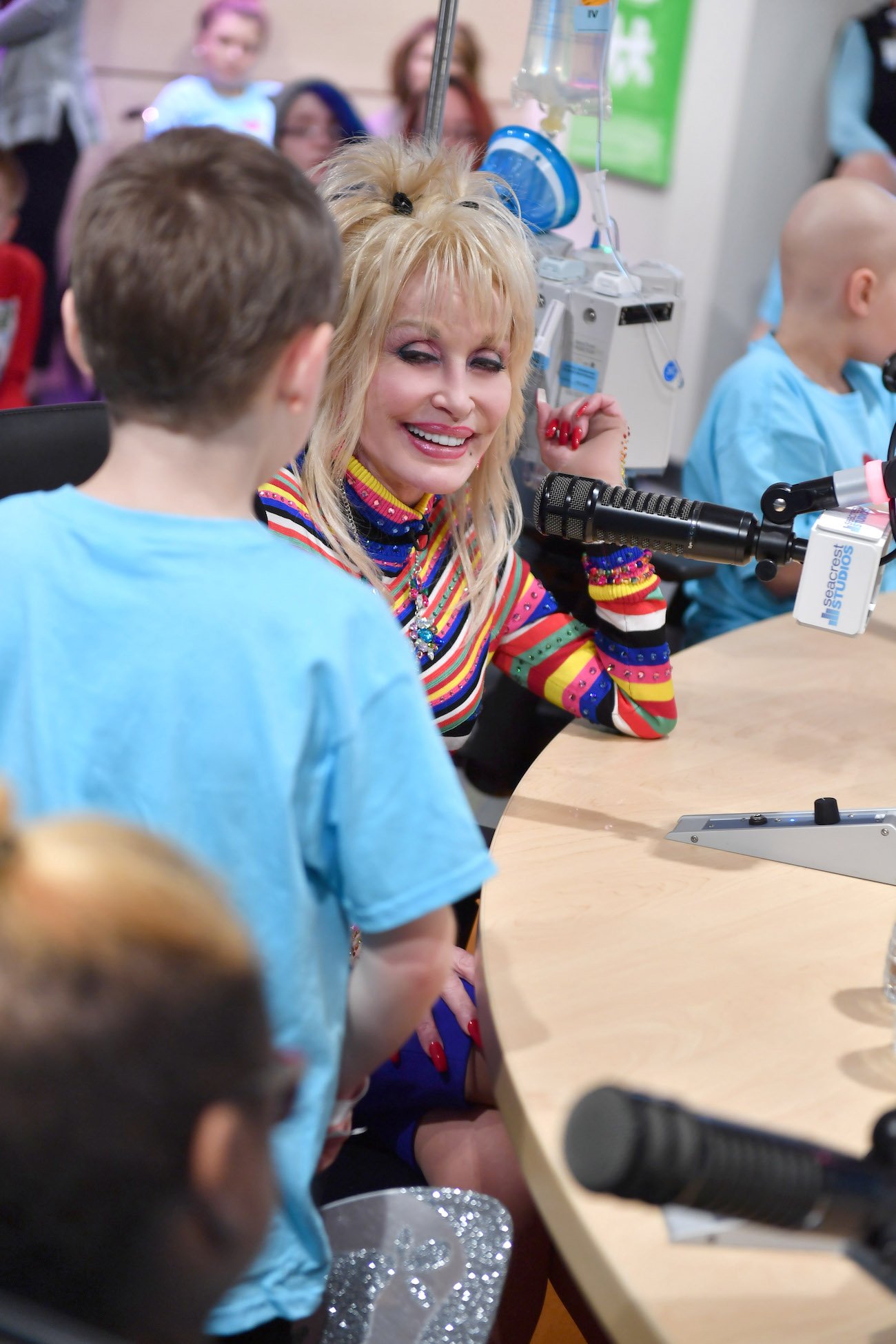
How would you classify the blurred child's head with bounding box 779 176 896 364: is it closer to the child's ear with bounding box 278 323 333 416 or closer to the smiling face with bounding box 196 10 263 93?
the child's ear with bounding box 278 323 333 416

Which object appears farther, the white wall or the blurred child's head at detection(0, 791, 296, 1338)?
the white wall

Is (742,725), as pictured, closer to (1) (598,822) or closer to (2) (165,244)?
(1) (598,822)

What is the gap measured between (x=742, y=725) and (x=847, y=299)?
3.81 ft

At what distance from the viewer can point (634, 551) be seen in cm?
154

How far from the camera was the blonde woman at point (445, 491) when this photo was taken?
1.36 meters

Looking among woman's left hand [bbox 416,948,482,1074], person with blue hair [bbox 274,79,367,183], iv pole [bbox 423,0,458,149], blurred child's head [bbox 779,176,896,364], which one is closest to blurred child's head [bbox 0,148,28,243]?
person with blue hair [bbox 274,79,367,183]

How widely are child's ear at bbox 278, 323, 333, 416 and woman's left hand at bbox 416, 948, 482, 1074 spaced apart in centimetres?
65

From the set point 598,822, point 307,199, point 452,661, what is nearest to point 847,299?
point 452,661

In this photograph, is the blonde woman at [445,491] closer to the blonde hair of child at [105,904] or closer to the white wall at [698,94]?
the blonde hair of child at [105,904]

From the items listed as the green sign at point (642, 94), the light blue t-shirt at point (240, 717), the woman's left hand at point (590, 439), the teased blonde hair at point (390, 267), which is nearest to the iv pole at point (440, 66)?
the teased blonde hair at point (390, 267)

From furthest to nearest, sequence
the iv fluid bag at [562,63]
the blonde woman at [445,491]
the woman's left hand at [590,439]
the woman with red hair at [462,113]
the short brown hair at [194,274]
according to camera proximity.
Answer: the woman with red hair at [462,113] < the iv fluid bag at [562,63] < the woman's left hand at [590,439] < the blonde woman at [445,491] < the short brown hair at [194,274]

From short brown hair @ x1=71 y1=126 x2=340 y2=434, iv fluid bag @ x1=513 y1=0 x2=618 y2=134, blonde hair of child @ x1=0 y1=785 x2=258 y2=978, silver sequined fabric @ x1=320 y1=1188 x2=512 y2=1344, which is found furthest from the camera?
iv fluid bag @ x1=513 y1=0 x2=618 y2=134

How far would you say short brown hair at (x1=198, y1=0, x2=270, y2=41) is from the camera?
3.58m

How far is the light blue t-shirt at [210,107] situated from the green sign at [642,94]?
3.68 ft
